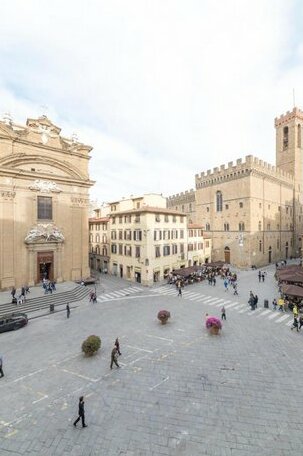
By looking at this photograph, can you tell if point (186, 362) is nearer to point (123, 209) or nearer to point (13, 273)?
point (13, 273)

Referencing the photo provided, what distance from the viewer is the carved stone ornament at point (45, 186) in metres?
31.3

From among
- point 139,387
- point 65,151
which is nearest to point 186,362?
point 139,387

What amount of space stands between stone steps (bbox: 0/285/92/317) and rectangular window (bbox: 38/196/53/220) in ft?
32.1

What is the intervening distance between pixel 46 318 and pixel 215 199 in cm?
4185

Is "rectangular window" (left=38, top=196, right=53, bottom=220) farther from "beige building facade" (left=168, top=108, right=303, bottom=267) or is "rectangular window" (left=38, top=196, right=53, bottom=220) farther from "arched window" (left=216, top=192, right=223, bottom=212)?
"arched window" (left=216, top=192, right=223, bottom=212)

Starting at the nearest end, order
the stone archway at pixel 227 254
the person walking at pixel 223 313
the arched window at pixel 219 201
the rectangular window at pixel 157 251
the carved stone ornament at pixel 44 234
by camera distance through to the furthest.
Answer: the person walking at pixel 223 313 < the carved stone ornament at pixel 44 234 < the rectangular window at pixel 157 251 < the stone archway at pixel 227 254 < the arched window at pixel 219 201

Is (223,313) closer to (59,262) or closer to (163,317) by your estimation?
(163,317)

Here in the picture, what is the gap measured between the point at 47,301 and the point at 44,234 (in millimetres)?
8738

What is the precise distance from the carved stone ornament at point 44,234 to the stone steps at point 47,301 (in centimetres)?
696

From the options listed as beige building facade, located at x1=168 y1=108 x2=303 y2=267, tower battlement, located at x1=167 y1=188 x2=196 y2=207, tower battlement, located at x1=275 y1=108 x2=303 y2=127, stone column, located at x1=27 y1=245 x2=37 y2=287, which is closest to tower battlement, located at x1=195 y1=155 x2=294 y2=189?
beige building facade, located at x1=168 y1=108 x2=303 y2=267

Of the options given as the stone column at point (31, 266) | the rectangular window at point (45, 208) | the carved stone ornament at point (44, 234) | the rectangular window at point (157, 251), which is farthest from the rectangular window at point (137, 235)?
the stone column at point (31, 266)

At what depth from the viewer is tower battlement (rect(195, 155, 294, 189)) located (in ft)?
156

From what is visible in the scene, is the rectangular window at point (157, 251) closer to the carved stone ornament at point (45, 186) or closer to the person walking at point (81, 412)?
the carved stone ornament at point (45, 186)

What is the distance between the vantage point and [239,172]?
161 ft
